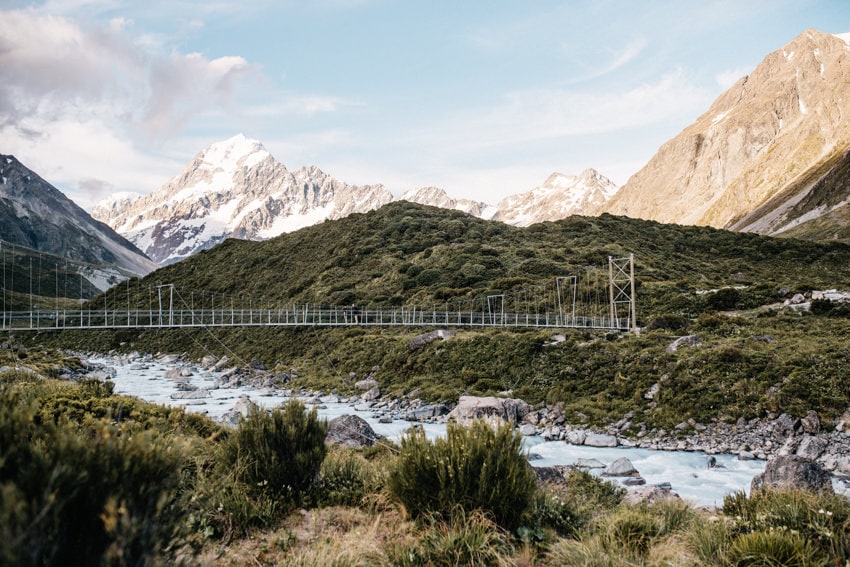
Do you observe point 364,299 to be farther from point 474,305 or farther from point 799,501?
point 799,501

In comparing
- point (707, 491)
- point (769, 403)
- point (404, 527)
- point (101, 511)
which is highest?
point (101, 511)

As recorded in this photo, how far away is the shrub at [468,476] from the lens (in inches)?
183

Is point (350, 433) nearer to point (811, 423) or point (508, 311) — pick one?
point (811, 423)

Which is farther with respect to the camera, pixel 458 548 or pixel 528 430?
pixel 528 430

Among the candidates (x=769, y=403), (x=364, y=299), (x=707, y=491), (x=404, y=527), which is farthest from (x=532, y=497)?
(x=364, y=299)

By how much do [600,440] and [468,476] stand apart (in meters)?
14.3

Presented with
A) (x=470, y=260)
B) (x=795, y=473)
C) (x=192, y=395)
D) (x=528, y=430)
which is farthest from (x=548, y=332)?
(x=470, y=260)

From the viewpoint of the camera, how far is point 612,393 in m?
21.0

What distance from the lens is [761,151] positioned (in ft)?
433

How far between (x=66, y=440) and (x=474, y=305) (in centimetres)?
3765

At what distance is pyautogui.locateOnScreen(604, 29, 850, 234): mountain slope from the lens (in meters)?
107

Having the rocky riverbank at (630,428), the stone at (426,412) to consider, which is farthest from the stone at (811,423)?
the stone at (426,412)

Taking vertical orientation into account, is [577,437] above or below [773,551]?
below

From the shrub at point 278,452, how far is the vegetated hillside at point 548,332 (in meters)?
15.4
